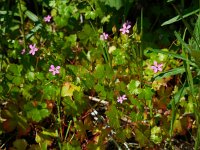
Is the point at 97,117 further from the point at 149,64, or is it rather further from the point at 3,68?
the point at 3,68

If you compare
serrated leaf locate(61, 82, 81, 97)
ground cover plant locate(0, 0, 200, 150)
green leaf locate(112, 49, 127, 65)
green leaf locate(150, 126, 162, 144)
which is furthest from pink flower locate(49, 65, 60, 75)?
green leaf locate(150, 126, 162, 144)

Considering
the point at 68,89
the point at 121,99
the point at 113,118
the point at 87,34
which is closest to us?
the point at 113,118

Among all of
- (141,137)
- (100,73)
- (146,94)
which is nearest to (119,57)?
(100,73)

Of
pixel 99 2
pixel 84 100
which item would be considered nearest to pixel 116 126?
pixel 84 100

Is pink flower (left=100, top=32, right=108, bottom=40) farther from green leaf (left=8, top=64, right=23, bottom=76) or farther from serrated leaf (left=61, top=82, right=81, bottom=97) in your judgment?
green leaf (left=8, top=64, right=23, bottom=76)

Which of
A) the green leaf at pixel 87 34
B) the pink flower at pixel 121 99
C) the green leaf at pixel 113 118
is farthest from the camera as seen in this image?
the green leaf at pixel 87 34

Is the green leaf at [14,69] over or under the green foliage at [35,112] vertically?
over

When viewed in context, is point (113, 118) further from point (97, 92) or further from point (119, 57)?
point (119, 57)

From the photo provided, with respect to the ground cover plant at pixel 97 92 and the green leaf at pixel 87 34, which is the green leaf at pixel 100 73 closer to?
the ground cover plant at pixel 97 92

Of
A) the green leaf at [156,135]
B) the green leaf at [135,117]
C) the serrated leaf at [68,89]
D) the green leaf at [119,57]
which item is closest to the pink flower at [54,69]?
the serrated leaf at [68,89]
